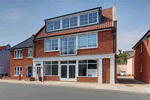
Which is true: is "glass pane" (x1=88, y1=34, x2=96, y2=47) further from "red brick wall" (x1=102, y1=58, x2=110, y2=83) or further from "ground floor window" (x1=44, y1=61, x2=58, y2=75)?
"ground floor window" (x1=44, y1=61, x2=58, y2=75)

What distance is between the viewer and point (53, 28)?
20703 millimetres

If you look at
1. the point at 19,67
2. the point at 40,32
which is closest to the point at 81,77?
the point at 40,32

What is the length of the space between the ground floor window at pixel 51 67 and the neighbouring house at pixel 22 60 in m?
4.05

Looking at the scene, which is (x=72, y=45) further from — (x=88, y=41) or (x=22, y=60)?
(x=22, y=60)

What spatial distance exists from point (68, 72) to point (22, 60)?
1019 cm

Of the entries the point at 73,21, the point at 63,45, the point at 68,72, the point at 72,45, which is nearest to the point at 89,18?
the point at 73,21

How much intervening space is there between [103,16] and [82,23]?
9.03ft

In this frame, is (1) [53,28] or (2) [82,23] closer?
(2) [82,23]

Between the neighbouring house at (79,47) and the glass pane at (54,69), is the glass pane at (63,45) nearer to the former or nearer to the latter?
the neighbouring house at (79,47)

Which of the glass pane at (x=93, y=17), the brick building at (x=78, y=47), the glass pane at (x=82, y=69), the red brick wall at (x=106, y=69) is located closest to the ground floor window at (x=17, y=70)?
the brick building at (x=78, y=47)

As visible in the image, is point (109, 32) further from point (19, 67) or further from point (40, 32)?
point (19, 67)

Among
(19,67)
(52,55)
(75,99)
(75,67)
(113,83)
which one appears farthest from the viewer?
(19,67)

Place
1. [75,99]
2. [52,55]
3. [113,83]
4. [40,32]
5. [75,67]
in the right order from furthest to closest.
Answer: [40,32], [52,55], [75,67], [113,83], [75,99]

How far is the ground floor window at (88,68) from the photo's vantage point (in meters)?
16.6
